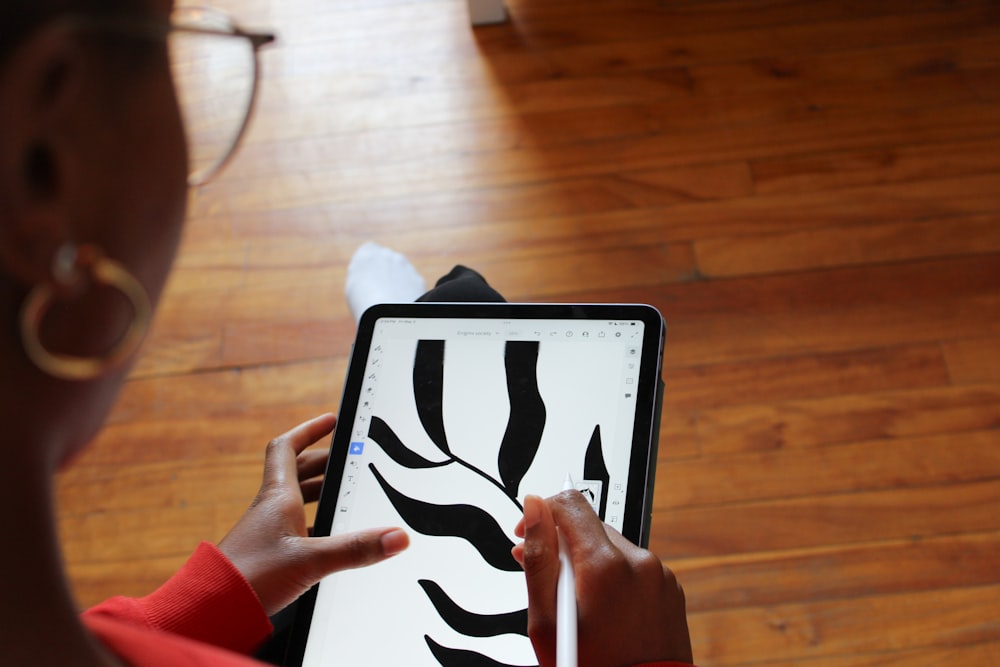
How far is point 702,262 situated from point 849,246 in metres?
0.21

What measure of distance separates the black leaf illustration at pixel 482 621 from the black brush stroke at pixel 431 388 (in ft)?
0.39

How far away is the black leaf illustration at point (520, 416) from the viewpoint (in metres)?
0.66

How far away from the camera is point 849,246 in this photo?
1233 millimetres

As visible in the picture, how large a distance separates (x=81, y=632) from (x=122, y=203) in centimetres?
18

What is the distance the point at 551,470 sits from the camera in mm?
650

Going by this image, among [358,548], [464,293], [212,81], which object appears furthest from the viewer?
[464,293]

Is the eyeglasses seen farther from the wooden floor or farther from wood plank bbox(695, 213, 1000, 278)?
wood plank bbox(695, 213, 1000, 278)

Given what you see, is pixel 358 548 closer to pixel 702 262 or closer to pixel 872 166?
pixel 702 262

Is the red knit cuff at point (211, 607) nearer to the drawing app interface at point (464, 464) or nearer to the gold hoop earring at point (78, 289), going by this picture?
the drawing app interface at point (464, 464)

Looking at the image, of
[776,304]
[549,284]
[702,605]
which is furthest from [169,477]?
[776,304]

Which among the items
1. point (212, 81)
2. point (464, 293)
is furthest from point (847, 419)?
point (212, 81)

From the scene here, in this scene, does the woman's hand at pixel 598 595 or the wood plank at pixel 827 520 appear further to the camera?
the wood plank at pixel 827 520

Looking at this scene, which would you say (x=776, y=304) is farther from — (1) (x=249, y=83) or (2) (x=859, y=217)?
(1) (x=249, y=83)

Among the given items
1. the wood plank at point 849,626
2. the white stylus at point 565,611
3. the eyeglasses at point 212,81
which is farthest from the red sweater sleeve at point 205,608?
the wood plank at point 849,626
